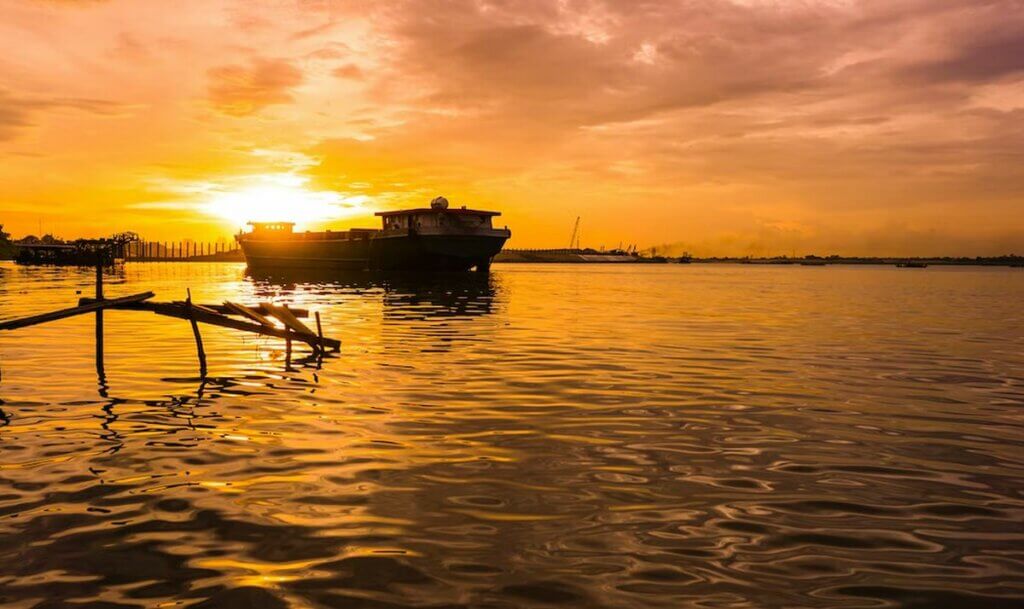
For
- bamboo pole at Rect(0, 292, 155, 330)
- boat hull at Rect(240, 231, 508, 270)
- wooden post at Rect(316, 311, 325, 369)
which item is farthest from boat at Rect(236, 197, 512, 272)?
bamboo pole at Rect(0, 292, 155, 330)

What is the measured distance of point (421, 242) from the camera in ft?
Answer: 198

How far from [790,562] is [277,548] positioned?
3900 mm

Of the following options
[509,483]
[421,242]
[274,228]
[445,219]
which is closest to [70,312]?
[509,483]

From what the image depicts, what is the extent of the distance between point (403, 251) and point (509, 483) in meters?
56.6

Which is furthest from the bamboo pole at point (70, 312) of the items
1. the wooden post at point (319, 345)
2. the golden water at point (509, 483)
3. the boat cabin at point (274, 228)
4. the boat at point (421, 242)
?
the boat cabin at point (274, 228)

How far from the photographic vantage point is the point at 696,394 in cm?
1182

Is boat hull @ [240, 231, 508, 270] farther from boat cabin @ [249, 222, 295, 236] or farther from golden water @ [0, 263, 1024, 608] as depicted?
golden water @ [0, 263, 1024, 608]

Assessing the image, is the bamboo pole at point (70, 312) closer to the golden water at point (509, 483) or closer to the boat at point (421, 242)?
the golden water at point (509, 483)

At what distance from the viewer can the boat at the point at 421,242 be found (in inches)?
2386

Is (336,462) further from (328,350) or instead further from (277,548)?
(328,350)

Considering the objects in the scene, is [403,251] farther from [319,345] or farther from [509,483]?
[509,483]

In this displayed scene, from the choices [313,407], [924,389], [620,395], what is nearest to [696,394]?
[620,395]

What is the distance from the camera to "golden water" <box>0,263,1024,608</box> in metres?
4.89

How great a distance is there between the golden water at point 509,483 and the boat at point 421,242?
45.3 metres
